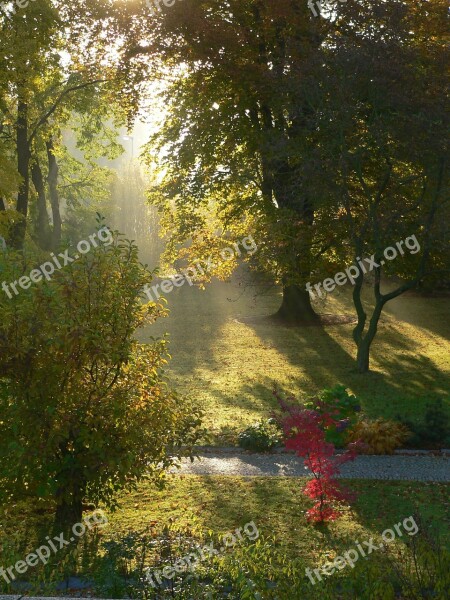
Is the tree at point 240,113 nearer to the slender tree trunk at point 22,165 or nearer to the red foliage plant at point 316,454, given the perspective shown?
the slender tree trunk at point 22,165

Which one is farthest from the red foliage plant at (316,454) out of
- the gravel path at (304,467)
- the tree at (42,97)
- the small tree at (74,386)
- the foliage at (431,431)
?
the tree at (42,97)

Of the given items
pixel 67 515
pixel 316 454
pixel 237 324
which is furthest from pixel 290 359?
pixel 67 515

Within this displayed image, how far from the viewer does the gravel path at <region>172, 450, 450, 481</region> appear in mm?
11039

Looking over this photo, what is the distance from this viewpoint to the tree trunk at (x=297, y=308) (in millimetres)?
27844

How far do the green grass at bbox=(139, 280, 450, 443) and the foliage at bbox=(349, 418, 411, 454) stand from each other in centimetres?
183

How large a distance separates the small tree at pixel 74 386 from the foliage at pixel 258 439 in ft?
14.0

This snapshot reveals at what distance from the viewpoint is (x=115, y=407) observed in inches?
308

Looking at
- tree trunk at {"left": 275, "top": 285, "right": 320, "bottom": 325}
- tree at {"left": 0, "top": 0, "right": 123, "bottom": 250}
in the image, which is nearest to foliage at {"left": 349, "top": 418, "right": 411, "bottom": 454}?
tree at {"left": 0, "top": 0, "right": 123, "bottom": 250}

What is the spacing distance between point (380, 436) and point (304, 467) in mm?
1747

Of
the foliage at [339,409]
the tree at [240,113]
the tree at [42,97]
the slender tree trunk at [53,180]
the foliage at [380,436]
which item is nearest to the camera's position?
the foliage at [380,436]

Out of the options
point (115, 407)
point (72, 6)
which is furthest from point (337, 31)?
point (115, 407)

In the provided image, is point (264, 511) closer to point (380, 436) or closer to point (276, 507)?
point (276, 507)

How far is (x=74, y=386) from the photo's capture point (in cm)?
812

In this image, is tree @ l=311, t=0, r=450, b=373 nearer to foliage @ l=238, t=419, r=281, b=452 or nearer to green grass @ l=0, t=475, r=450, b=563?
foliage @ l=238, t=419, r=281, b=452
